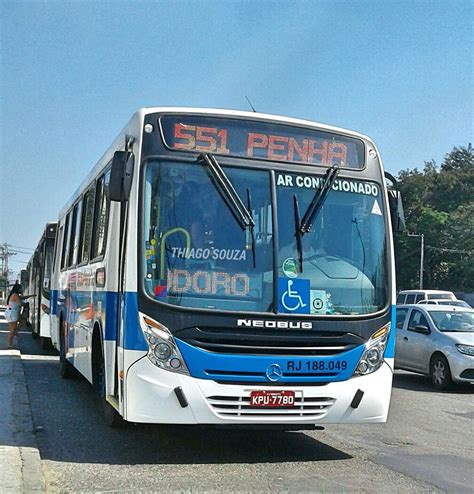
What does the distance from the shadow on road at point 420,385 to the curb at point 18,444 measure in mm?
7241

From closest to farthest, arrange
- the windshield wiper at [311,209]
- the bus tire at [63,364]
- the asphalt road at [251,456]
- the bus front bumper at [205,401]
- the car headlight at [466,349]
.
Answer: the asphalt road at [251,456] < the bus front bumper at [205,401] < the windshield wiper at [311,209] < the bus tire at [63,364] < the car headlight at [466,349]

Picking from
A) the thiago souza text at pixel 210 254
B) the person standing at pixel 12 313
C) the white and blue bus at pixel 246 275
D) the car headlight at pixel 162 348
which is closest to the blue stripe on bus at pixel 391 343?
the white and blue bus at pixel 246 275

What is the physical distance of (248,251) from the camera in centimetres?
703

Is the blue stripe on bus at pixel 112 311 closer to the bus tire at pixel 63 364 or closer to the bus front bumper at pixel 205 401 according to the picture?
the bus front bumper at pixel 205 401

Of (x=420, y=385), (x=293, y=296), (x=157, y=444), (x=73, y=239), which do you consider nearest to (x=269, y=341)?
(x=293, y=296)

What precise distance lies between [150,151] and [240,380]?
229cm

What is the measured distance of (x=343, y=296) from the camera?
726 centimetres

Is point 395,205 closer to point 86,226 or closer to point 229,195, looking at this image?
point 229,195

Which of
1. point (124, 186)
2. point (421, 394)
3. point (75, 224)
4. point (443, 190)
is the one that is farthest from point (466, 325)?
point (443, 190)

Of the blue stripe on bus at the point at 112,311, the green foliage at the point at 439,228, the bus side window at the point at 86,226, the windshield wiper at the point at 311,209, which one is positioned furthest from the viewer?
the green foliage at the point at 439,228

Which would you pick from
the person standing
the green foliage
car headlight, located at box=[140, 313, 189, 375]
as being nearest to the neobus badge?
car headlight, located at box=[140, 313, 189, 375]

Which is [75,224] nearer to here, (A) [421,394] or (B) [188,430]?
(B) [188,430]

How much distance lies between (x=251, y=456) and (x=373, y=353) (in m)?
1.58

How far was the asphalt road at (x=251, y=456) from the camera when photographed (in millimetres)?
6414
